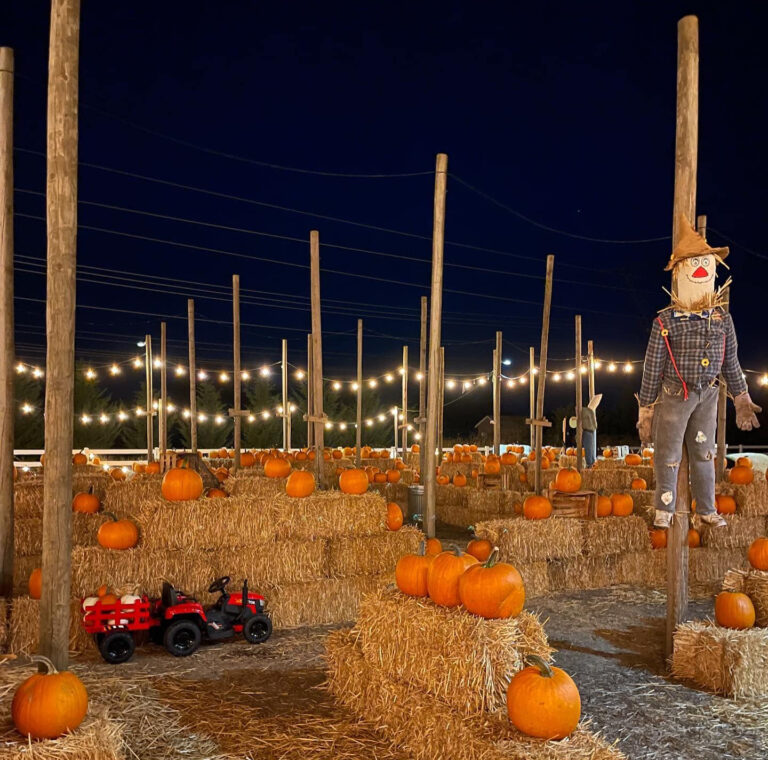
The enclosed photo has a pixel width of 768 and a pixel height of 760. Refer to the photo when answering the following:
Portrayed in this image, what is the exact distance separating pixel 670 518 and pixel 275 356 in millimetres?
37520

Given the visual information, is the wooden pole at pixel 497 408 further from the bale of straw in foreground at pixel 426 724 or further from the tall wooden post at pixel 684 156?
the bale of straw in foreground at pixel 426 724

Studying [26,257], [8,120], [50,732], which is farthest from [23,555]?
[26,257]

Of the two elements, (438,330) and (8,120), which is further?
(438,330)

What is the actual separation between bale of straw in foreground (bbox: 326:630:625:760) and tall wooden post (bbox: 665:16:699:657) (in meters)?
2.62

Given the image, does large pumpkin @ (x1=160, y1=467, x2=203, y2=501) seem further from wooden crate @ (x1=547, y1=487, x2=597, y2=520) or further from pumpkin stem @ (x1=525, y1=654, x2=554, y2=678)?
pumpkin stem @ (x1=525, y1=654, x2=554, y2=678)

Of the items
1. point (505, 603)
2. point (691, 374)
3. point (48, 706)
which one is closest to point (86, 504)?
point (48, 706)

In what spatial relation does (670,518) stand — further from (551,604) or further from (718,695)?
(551,604)

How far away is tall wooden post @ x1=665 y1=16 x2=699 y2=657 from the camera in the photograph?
18.9 feet

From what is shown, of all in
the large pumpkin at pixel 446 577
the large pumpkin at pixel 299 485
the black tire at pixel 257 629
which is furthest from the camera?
the large pumpkin at pixel 299 485

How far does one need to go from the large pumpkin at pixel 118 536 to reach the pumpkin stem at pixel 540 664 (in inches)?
168

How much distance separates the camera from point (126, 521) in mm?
6906

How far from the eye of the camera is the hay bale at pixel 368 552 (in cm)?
740

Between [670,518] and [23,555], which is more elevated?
[670,518]

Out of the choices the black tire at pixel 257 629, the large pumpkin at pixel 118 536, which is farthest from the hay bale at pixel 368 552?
the large pumpkin at pixel 118 536
